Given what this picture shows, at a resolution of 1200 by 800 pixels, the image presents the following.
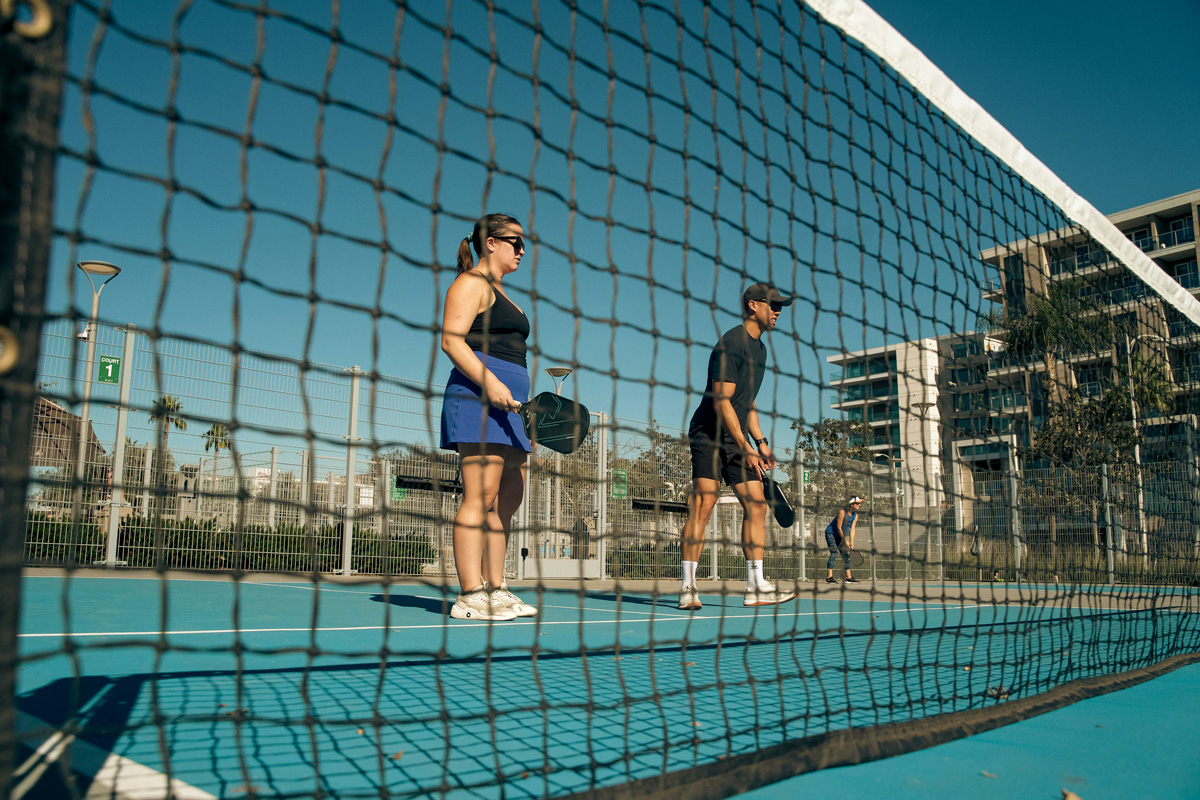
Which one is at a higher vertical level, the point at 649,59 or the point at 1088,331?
the point at 649,59

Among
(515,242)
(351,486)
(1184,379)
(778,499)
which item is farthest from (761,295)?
(351,486)

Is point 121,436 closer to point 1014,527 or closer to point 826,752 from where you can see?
point 826,752

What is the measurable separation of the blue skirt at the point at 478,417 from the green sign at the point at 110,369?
20.0ft

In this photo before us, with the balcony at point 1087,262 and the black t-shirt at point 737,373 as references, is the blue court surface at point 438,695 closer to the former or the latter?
the black t-shirt at point 737,373

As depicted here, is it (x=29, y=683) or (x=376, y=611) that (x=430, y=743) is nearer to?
(x=29, y=683)

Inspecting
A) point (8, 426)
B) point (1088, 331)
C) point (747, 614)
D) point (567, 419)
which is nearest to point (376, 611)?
point (567, 419)

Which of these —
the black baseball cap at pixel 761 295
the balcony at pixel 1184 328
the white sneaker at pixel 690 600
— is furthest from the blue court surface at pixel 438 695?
the balcony at pixel 1184 328

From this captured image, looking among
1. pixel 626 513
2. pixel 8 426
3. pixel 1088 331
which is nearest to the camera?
pixel 8 426

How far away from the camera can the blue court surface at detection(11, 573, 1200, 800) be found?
139cm

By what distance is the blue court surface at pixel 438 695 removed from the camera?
1393mm

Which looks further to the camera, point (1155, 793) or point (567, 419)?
point (567, 419)

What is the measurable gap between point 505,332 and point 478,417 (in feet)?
1.34

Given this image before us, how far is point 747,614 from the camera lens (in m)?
5.04

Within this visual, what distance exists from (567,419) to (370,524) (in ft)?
21.4
